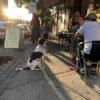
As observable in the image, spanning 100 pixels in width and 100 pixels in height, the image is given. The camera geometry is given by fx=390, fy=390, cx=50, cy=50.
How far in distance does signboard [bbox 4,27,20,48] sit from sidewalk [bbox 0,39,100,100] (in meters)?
4.62

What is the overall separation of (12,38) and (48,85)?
27.3ft

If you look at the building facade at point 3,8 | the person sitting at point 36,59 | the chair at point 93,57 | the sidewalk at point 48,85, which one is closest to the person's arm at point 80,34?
the chair at point 93,57

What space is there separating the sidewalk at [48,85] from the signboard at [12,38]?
4619 millimetres

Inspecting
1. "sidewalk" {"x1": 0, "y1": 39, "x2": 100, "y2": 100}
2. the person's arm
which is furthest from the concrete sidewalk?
the person's arm

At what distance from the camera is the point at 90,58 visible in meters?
10.2

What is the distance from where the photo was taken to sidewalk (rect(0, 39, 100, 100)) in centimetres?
845

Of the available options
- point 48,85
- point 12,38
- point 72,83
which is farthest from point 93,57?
Result: point 12,38

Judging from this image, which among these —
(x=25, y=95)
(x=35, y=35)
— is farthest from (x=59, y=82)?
(x=35, y=35)

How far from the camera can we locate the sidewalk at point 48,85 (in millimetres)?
8445

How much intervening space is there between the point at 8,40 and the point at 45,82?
25.2 feet

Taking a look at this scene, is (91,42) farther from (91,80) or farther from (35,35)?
(35,35)

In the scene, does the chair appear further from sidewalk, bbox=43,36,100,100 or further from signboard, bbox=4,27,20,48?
signboard, bbox=4,27,20,48

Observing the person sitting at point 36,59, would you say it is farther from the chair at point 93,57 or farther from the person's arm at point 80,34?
the chair at point 93,57

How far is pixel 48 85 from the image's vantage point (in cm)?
963
